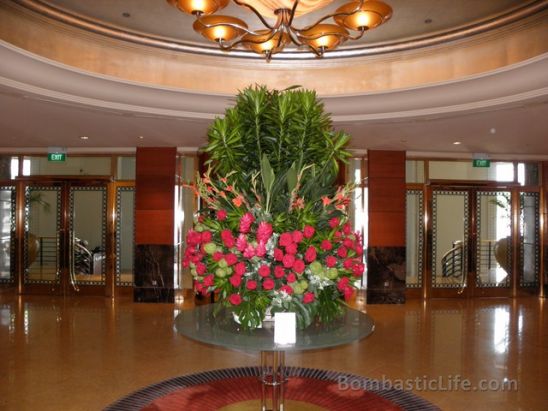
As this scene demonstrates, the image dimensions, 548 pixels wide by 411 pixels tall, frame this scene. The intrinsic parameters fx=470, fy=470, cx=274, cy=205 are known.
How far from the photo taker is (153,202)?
31.3ft

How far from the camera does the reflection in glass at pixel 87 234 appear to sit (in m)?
10.0

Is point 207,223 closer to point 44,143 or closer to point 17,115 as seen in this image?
point 17,115

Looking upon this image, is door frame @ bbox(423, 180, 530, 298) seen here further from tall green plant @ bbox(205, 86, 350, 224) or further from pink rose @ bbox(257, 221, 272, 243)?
pink rose @ bbox(257, 221, 272, 243)

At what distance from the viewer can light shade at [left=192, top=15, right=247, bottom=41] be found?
12.1 feet

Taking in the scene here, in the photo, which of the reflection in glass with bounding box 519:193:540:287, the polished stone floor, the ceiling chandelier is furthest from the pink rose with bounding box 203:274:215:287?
the reflection in glass with bounding box 519:193:540:287

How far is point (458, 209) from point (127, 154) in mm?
7218

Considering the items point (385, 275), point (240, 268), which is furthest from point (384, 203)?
point (240, 268)

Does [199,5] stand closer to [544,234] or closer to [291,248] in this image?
[291,248]

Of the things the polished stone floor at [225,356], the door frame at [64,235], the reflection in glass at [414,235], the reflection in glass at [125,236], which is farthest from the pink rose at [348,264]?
the door frame at [64,235]

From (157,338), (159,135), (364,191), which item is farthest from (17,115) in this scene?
(364,191)

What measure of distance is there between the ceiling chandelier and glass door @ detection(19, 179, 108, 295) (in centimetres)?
703

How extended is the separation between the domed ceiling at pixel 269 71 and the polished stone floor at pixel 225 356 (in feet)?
10.3

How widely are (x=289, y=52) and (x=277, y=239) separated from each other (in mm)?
4816

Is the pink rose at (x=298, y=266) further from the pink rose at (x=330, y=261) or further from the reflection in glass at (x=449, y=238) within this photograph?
the reflection in glass at (x=449, y=238)
